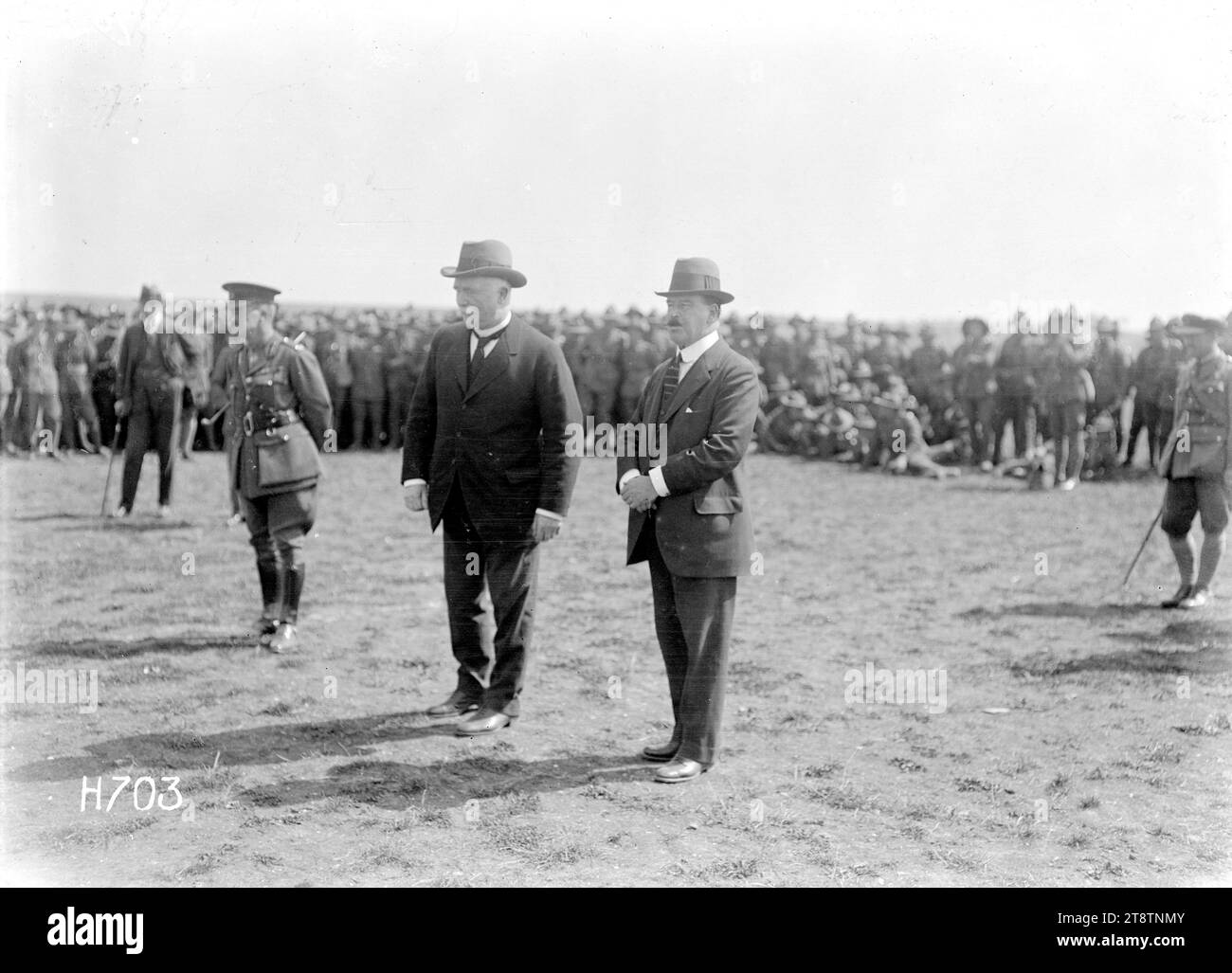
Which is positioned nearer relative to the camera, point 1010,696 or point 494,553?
point 494,553

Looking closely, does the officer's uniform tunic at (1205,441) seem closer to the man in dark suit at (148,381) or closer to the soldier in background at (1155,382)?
the soldier in background at (1155,382)

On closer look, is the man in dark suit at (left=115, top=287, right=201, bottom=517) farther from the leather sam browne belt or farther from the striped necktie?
the striped necktie

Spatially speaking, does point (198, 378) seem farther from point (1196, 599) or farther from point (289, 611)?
point (1196, 599)

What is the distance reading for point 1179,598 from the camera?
906 centimetres

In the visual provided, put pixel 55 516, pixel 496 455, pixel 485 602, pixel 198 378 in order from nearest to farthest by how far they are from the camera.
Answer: pixel 496 455
pixel 485 602
pixel 55 516
pixel 198 378

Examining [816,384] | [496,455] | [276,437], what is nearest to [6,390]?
[276,437]

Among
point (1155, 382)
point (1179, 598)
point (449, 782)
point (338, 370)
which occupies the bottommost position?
point (449, 782)

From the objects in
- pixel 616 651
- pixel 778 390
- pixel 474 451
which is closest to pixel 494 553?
pixel 474 451

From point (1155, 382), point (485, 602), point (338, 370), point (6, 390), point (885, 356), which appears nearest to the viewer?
point (485, 602)

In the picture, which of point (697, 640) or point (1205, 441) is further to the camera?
point (1205, 441)

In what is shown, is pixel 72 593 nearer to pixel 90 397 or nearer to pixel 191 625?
pixel 191 625

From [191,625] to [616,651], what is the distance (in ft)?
9.00

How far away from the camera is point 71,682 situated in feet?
22.4

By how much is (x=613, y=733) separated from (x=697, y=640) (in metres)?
0.99
